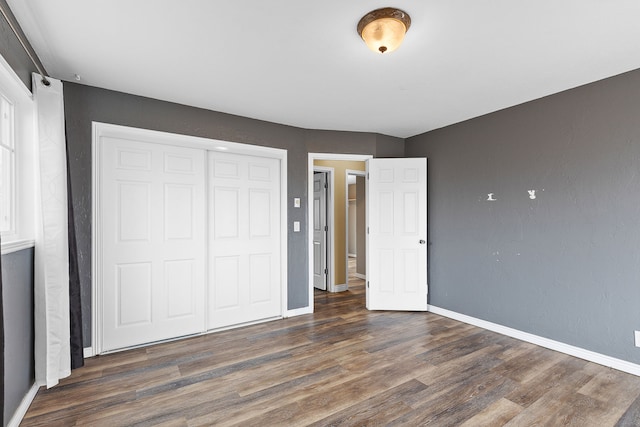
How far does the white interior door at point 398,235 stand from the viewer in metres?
4.13

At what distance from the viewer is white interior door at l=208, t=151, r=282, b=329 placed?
3506mm

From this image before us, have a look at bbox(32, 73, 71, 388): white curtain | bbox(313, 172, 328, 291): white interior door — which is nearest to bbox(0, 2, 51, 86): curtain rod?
bbox(32, 73, 71, 388): white curtain

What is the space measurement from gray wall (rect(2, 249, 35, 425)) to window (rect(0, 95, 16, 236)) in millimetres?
211

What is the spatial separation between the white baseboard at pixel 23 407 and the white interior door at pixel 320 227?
3.80m

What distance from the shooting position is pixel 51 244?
88.8 inches

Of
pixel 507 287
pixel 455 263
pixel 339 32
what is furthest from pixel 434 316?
pixel 339 32

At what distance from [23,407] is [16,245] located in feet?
3.35

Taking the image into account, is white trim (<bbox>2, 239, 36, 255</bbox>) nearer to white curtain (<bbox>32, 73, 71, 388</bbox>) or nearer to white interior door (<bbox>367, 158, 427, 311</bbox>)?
white curtain (<bbox>32, 73, 71, 388</bbox>)

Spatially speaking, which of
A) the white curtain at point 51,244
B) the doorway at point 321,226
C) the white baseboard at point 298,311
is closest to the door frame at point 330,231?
the doorway at point 321,226

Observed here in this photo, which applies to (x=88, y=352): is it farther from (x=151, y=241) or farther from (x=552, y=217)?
(x=552, y=217)

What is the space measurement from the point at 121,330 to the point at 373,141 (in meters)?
3.54

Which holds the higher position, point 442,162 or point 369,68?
point 369,68

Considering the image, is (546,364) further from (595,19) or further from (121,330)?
(121,330)

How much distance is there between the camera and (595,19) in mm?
1882
